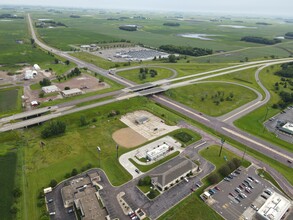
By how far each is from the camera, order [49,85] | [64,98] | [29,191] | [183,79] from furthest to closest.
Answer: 1. [183,79]
2. [49,85]
3. [64,98]
4. [29,191]

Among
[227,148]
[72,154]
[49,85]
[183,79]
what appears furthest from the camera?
[183,79]

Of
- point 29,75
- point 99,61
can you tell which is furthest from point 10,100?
point 99,61

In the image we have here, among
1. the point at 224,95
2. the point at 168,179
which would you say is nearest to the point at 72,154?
the point at 168,179

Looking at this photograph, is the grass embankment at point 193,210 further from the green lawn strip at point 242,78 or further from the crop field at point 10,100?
the green lawn strip at point 242,78

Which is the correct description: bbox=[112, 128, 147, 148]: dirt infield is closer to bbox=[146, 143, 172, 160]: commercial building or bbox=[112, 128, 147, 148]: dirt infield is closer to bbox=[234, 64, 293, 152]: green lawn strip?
bbox=[146, 143, 172, 160]: commercial building

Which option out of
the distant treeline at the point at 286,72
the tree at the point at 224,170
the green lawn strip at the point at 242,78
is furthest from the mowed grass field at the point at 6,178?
the distant treeline at the point at 286,72

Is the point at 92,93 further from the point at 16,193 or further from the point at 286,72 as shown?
the point at 286,72

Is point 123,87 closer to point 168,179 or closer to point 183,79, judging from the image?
point 183,79

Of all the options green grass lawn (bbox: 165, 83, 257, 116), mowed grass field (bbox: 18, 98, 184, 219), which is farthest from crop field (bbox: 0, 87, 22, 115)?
green grass lawn (bbox: 165, 83, 257, 116)
